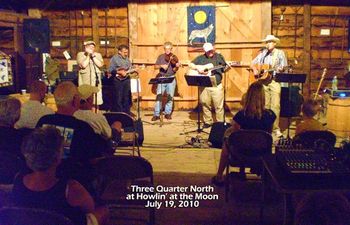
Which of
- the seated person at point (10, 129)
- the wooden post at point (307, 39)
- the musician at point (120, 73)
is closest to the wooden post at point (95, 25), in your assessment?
the musician at point (120, 73)

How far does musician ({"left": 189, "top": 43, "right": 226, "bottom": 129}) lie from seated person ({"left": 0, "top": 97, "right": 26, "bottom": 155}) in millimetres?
5467

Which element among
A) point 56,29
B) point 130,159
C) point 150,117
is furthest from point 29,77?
point 130,159

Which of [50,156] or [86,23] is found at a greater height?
[86,23]

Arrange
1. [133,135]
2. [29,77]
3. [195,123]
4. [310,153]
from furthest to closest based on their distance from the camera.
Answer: [29,77] < [195,123] < [133,135] < [310,153]

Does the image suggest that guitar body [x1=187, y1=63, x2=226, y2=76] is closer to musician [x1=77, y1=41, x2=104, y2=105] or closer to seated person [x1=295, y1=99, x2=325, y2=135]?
musician [x1=77, y1=41, x2=104, y2=105]

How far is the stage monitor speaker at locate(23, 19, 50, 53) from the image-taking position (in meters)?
10.8

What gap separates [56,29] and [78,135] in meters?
8.83

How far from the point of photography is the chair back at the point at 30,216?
94.5 inches

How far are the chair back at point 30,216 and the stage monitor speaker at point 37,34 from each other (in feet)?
29.3

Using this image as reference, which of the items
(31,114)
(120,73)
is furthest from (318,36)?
(31,114)

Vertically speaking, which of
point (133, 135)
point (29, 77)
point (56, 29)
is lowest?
point (133, 135)

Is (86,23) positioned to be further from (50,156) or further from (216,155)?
(50,156)

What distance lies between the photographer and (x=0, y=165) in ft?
12.9

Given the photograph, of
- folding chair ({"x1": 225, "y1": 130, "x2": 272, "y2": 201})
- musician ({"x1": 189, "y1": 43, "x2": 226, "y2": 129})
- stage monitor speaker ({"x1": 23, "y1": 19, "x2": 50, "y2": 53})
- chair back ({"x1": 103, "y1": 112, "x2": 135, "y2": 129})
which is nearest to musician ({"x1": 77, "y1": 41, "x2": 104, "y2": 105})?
stage monitor speaker ({"x1": 23, "y1": 19, "x2": 50, "y2": 53})
